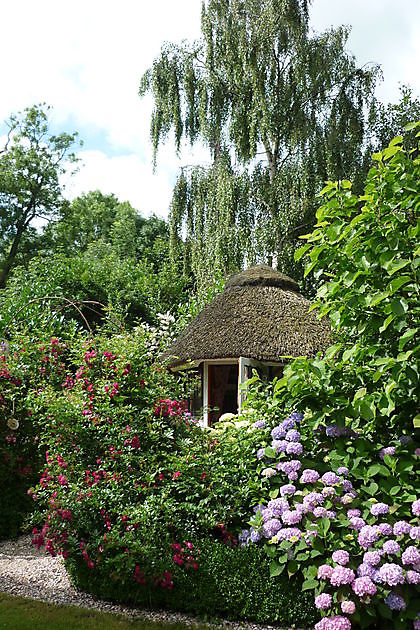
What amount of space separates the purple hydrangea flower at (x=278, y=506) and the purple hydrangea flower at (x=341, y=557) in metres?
0.54

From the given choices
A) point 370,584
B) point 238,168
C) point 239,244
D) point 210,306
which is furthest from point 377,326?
point 238,168

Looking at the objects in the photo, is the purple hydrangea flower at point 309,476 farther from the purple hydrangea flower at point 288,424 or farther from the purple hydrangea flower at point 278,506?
the purple hydrangea flower at point 288,424

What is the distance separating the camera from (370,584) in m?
3.93

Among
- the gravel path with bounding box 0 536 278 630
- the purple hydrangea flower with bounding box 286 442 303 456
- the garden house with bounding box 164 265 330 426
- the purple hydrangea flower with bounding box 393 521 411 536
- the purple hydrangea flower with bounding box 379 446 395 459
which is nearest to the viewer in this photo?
the purple hydrangea flower with bounding box 393 521 411 536

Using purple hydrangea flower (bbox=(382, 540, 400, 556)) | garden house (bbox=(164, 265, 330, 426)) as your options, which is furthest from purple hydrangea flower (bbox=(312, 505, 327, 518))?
garden house (bbox=(164, 265, 330, 426))

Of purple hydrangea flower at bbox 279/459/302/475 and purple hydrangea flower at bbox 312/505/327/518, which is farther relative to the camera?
purple hydrangea flower at bbox 279/459/302/475

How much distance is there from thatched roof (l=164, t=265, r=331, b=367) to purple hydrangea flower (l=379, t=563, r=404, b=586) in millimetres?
6976

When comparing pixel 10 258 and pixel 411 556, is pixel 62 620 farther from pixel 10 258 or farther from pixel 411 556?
pixel 10 258

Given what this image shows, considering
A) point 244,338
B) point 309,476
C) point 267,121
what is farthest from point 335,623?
point 267,121

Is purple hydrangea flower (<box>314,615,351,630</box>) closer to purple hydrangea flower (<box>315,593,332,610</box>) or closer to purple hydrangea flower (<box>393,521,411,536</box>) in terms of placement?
purple hydrangea flower (<box>315,593,332,610</box>)

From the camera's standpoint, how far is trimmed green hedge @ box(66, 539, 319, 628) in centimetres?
447

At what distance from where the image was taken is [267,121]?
14.4 metres

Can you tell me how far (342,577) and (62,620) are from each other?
2050mm

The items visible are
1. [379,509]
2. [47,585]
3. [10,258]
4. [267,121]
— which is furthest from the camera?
[10,258]
